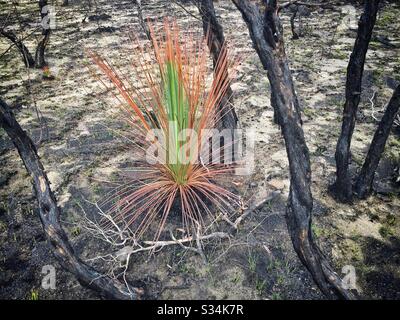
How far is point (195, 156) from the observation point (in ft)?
5.86

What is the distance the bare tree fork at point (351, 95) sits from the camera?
5.40 ft

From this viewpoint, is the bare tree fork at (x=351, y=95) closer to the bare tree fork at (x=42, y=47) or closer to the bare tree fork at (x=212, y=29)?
the bare tree fork at (x=212, y=29)

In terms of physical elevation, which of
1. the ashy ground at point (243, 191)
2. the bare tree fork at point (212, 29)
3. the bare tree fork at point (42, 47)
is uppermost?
the bare tree fork at point (212, 29)

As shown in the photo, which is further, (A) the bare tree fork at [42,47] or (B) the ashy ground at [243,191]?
(A) the bare tree fork at [42,47]

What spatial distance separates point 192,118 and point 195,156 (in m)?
0.24

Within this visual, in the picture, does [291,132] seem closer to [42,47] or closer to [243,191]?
[243,191]

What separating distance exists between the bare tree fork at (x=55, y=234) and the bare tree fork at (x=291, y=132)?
0.90 meters

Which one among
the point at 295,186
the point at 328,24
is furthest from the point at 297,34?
the point at 295,186


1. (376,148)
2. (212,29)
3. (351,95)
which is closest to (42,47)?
(212,29)

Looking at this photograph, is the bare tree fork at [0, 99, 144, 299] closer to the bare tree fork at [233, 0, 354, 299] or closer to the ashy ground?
the ashy ground

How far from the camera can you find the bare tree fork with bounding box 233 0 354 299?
4.20 feet

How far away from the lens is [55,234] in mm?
1626

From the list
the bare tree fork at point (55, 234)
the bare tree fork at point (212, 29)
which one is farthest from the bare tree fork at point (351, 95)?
the bare tree fork at point (55, 234)
